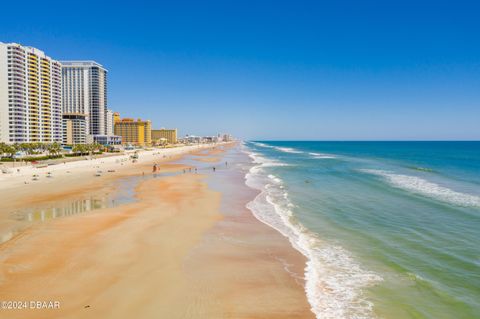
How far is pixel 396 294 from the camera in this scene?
10.7 metres

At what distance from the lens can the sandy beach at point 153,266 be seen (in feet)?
31.8

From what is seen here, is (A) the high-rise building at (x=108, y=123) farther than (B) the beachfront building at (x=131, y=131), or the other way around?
(B) the beachfront building at (x=131, y=131)

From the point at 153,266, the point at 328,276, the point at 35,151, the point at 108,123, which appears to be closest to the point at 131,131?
the point at 108,123

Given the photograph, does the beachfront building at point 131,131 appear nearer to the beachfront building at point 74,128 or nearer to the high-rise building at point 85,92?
the high-rise building at point 85,92

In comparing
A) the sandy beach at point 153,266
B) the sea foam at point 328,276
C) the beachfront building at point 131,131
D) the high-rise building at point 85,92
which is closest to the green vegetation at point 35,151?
the sandy beach at point 153,266

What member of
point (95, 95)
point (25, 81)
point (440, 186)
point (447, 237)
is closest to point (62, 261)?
point (447, 237)

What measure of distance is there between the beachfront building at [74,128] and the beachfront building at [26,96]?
2414 centimetres

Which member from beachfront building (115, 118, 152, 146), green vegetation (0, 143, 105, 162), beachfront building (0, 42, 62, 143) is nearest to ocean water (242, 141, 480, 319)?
green vegetation (0, 143, 105, 162)

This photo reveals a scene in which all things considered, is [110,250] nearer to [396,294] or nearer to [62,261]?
[62,261]

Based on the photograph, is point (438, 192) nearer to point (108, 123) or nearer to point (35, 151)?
point (35, 151)

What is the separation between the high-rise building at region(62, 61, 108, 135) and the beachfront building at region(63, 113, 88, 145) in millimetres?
19380

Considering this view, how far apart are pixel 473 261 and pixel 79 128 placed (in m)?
145

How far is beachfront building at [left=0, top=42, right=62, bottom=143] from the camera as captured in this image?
88125 mm

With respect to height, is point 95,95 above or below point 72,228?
above
